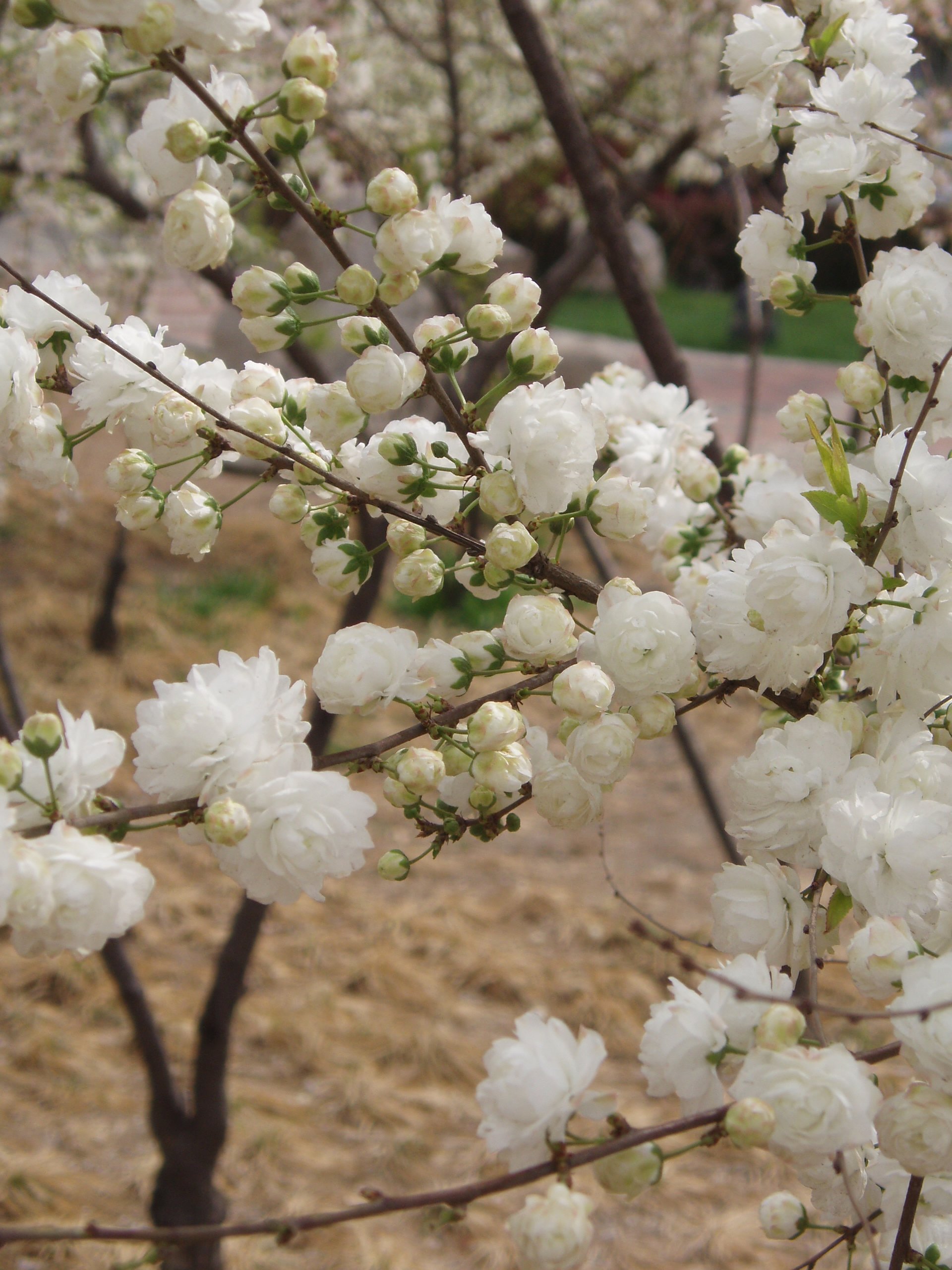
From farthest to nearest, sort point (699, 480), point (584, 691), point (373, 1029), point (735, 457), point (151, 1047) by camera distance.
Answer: point (373, 1029) → point (151, 1047) → point (735, 457) → point (699, 480) → point (584, 691)

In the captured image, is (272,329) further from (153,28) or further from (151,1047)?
(151,1047)

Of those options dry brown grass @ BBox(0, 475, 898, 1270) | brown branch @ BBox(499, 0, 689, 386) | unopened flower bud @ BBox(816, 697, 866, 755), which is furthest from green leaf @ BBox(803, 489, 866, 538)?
dry brown grass @ BBox(0, 475, 898, 1270)

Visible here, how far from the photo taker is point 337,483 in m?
0.69

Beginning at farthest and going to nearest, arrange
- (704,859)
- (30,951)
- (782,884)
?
(704,859) < (782,884) < (30,951)

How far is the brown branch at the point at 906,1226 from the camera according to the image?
2.13ft

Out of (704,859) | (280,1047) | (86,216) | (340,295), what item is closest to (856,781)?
(340,295)

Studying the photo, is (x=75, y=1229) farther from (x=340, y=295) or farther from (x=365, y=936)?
(x=365, y=936)

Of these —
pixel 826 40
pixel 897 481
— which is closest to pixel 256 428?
pixel 897 481

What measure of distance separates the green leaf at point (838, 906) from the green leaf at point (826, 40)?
23.3 inches

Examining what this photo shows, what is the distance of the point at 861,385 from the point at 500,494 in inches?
11.3

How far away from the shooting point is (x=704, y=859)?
3371 millimetres

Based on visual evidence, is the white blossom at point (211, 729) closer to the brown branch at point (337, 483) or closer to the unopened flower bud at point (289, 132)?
the brown branch at point (337, 483)

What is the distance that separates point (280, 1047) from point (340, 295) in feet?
7.43

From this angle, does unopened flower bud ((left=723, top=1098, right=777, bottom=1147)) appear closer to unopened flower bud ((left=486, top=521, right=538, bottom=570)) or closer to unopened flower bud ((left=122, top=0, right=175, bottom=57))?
unopened flower bud ((left=486, top=521, right=538, bottom=570))
